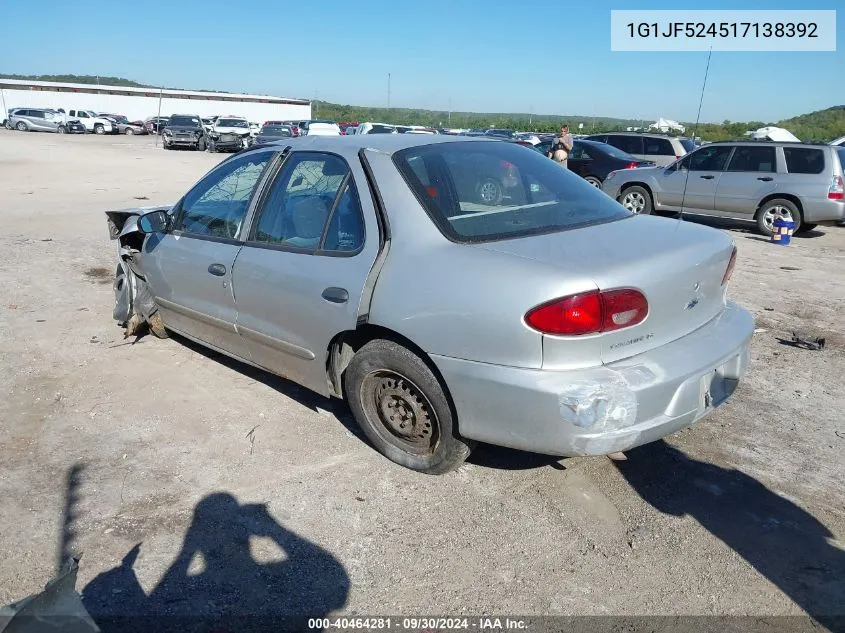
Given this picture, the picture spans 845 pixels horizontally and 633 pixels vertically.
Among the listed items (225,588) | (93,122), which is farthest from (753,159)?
(93,122)

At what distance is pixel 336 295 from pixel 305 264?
33cm

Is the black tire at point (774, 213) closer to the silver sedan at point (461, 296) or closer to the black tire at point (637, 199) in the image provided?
the black tire at point (637, 199)

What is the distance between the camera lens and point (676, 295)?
10.0 ft

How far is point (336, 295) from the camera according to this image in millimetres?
3438

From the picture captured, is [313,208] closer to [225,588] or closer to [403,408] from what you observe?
[403,408]

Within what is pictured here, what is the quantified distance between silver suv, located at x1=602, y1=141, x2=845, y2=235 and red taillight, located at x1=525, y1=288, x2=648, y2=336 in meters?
9.48

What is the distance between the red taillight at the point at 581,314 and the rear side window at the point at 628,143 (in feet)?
53.0

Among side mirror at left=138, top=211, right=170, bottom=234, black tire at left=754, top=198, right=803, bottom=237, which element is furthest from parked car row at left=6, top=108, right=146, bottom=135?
side mirror at left=138, top=211, right=170, bottom=234

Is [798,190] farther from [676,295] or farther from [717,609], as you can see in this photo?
[717,609]

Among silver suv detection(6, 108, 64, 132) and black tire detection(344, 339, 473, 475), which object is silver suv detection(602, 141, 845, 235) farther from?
silver suv detection(6, 108, 64, 132)

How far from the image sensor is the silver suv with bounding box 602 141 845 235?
439 inches

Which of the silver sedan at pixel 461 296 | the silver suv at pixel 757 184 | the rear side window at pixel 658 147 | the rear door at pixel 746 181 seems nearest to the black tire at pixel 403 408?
the silver sedan at pixel 461 296

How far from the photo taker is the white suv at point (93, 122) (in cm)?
4837

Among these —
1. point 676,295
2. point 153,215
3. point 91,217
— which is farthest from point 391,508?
point 91,217
